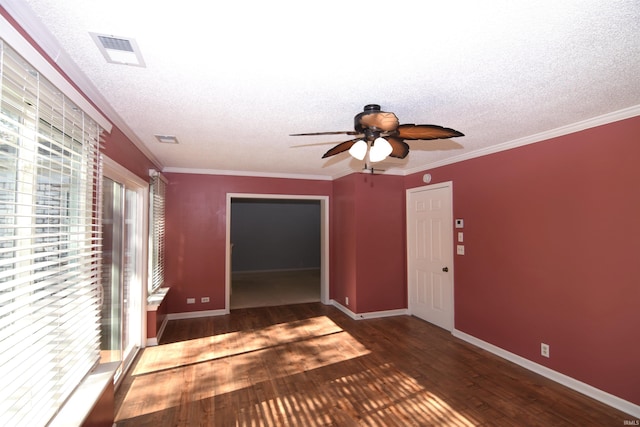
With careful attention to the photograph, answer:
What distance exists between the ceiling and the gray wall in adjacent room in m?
6.55

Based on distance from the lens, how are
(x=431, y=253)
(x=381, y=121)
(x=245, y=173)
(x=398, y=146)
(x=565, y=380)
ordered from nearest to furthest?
(x=381, y=121) < (x=398, y=146) < (x=565, y=380) < (x=431, y=253) < (x=245, y=173)

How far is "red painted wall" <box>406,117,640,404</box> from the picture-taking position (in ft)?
7.75

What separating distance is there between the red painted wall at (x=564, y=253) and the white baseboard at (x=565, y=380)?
46mm

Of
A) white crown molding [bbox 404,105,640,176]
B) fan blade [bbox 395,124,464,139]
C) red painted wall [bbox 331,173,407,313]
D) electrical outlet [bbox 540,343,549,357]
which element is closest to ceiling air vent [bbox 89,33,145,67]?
fan blade [bbox 395,124,464,139]

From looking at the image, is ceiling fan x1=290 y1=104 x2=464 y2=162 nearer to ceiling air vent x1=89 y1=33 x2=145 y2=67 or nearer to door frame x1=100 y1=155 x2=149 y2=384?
ceiling air vent x1=89 y1=33 x2=145 y2=67

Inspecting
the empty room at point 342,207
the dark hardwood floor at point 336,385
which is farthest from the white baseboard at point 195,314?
the dark hardwood floor at point 336,385

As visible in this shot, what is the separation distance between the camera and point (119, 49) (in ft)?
4.90

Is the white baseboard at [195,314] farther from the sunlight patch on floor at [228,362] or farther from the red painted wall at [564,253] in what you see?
the red painted wall at [564,253]

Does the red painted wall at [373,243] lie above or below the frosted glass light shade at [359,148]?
below

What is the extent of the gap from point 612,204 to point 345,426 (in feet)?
9.21

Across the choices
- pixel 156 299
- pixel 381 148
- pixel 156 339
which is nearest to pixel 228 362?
pixel 156 339

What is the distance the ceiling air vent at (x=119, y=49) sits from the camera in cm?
141

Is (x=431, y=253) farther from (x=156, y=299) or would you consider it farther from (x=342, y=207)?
(x=156, y=299)

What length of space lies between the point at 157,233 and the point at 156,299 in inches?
36.4
